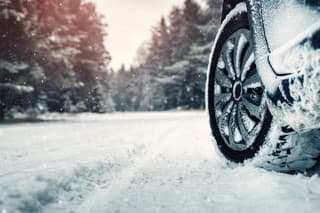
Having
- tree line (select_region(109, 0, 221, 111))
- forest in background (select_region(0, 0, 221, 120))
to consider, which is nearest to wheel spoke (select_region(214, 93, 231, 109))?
forest in background (select_region(0, 0, 221, 120))

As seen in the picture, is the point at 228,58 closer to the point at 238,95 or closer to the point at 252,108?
the point at 238,95

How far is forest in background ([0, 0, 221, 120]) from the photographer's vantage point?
41.6ft

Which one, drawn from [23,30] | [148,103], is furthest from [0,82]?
[148,103]

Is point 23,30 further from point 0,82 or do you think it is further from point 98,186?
point 98,186

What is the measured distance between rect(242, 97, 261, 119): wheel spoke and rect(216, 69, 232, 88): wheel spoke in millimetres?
359

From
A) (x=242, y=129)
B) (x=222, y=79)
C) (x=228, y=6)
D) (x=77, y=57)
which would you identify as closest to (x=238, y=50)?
(x=222, y=79)

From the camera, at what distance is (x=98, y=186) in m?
2.99

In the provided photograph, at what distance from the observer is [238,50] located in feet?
10.7

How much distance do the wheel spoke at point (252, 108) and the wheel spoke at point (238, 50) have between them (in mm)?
325

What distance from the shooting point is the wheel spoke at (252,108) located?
2.84m

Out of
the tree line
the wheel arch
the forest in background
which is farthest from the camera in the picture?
the tree line

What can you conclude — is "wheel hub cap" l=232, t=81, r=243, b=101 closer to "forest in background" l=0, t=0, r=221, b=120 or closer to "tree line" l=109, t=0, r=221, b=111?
"forest in background" l=0, t=0, r=221, b=120

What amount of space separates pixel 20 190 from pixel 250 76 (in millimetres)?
2297

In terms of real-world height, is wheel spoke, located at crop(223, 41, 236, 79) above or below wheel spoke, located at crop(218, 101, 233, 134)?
above
